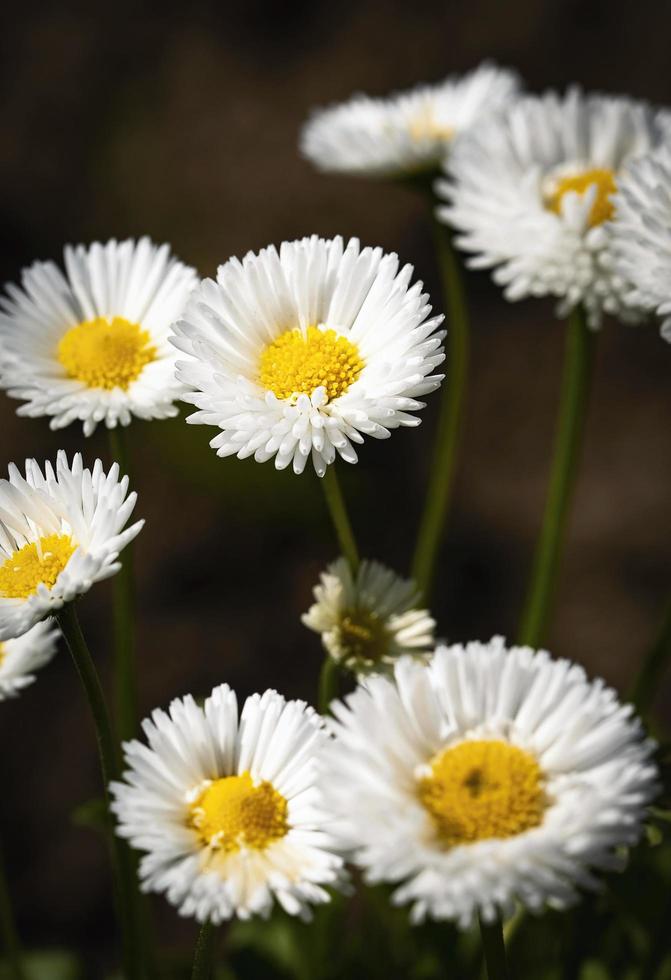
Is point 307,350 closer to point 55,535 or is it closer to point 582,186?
point 55,535

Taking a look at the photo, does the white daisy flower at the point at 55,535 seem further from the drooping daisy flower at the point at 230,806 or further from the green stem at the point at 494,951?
the green stem at the point at 494,951

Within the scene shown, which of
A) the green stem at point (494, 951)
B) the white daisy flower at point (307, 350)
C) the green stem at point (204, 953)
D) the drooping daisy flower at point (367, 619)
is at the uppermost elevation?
the white daisy flower at point (307, 350)

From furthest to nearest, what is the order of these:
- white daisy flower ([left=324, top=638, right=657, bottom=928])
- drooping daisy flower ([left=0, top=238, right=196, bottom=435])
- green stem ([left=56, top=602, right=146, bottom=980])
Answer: drooping daisy flower ([left=0, top=238, right=196, bottom=435]) < green stem ([left=56, top=602, right=146, bottom=980]) < white daisy flower ([left=324, top=638, right=657, bottom=928])

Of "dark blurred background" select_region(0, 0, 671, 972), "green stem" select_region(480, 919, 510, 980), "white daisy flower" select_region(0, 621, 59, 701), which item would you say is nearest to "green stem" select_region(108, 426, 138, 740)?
"white daisy flower" select_region(0, 621, 59, 701)

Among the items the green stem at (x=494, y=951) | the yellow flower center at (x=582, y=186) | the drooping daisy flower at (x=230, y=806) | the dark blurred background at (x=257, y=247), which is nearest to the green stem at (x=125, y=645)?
the drooping daisy flower at (x=230, y=806)

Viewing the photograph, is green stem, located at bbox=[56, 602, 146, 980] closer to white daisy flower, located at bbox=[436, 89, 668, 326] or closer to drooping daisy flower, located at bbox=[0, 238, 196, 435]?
drooping daisy flower, located at bbox=[0, 238, 196, 435]
